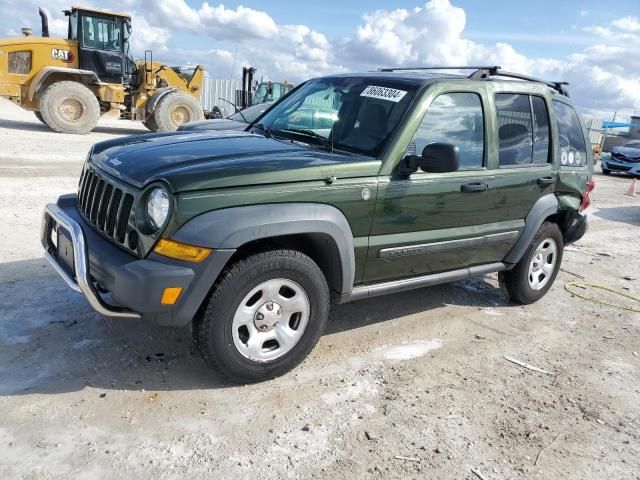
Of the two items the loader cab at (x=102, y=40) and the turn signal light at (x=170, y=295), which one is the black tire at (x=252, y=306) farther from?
the loader cab at (x=102, y=40)

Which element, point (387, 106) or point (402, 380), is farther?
point (387, 106)

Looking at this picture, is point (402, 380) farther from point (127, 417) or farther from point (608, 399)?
point (127, 417)

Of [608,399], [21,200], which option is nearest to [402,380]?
[608,399]

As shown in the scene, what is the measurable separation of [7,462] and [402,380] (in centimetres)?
227

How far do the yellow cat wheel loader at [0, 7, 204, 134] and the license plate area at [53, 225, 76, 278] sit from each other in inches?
495

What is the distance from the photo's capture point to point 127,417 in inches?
117

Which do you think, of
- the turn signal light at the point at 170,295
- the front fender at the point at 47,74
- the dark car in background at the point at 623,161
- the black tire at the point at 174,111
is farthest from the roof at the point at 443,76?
the dark car in background at the point at 623,161

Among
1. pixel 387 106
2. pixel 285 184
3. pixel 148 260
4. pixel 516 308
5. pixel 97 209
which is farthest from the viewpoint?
pixel 516 308

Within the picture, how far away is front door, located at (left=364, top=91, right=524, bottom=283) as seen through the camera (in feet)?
12.1

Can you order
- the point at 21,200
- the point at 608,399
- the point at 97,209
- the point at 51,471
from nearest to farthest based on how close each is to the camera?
the point at 51,471, the point at 97,209, the point at 608,399, the point at 21,200

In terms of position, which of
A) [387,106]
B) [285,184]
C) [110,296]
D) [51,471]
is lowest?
[51,471]

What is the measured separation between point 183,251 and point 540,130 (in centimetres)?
343

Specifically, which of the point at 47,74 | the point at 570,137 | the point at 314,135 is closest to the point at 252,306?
the point at 314,135

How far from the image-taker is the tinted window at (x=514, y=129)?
174 inches
